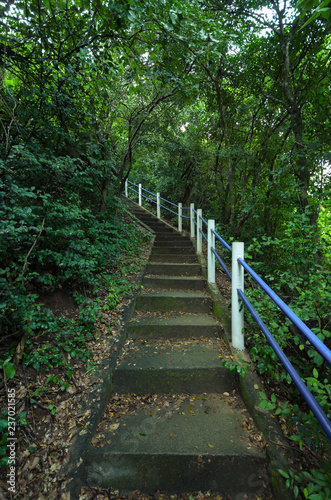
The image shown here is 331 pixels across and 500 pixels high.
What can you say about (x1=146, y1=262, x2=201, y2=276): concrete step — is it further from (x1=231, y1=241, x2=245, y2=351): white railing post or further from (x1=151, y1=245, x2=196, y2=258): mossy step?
(x1=231, y1=241, x2=245, y2=351): white railing post

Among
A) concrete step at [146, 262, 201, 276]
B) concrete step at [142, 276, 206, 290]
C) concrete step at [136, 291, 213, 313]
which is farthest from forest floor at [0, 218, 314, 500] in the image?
concrete step at [146, 262, 201, 276]

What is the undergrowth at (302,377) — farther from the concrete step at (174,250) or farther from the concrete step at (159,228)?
the concrete step at (159,228)

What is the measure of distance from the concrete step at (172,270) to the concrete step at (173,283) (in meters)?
0.49

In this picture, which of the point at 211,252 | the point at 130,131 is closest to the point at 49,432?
the point at 211,252

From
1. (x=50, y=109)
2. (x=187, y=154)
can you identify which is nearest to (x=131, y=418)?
(x=50, y=109)

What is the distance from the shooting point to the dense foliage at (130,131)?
1.94 metres

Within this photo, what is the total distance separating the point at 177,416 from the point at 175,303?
1.47 m

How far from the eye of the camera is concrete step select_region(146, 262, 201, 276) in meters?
4.12

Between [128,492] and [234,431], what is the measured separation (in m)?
0.76

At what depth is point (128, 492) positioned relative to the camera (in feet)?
4.45

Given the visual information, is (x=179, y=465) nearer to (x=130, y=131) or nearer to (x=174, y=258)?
(x=174, y=258)

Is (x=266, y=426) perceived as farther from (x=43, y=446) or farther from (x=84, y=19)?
(x=84, y=19)

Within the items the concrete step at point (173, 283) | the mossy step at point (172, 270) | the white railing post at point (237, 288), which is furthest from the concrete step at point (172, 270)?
the white railing post at point (237, 288)

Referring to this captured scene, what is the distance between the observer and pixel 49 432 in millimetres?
1497
